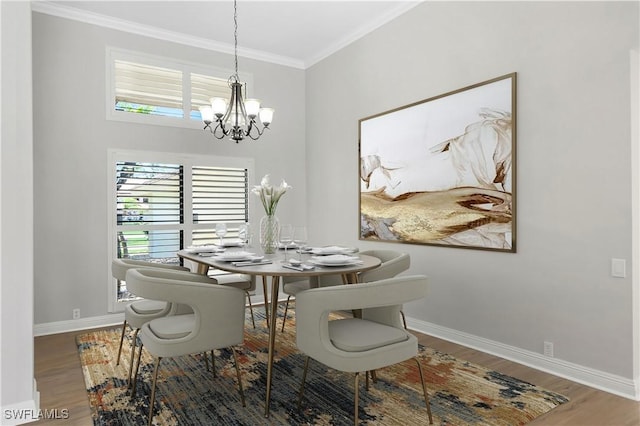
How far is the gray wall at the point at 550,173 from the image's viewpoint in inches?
101

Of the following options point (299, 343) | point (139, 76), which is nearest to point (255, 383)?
point (299, 343)

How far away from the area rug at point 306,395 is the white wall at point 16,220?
429mm

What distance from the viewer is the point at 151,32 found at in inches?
178

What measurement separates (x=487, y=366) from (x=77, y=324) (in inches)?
152

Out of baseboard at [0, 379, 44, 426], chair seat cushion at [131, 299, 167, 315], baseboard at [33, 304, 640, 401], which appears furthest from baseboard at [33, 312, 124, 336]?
baseboard at [0, 379, 44, 426]

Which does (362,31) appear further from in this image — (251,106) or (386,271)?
(386,271)

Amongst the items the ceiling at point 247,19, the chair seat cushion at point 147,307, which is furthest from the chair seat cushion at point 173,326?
the ceiling at point 247,19

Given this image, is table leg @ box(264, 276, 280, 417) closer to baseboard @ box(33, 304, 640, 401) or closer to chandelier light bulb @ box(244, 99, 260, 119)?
chandelier light bulb @ box(244, 99, 260, 119)

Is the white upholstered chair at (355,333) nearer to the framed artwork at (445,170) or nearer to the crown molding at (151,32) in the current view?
the framed artwork at (445,170)

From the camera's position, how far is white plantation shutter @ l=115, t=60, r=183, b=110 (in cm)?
440

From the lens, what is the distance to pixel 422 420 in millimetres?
2250

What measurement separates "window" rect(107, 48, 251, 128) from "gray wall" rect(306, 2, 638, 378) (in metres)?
2.36

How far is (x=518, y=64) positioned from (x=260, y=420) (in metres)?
3.03

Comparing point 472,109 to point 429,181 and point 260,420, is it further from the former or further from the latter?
point 260,420
